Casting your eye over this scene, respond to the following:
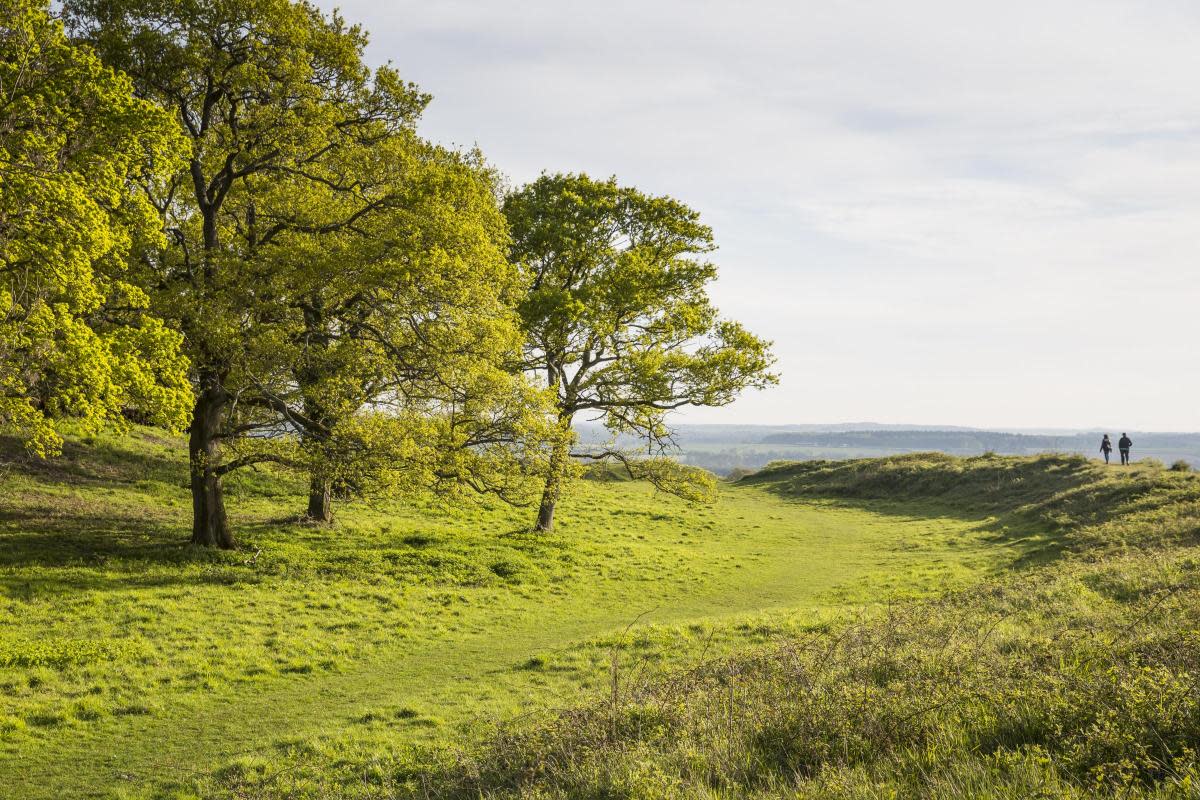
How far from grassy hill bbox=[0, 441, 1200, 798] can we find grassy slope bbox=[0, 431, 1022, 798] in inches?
4.0

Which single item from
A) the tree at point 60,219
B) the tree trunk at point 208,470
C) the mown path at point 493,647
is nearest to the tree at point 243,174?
the tree trunk at point 208,470

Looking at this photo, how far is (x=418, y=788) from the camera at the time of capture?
926 centimetres

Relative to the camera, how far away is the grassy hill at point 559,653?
7484 mm

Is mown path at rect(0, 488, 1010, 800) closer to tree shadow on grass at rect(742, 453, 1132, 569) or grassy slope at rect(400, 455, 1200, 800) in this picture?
tree shadow on grass at rect(742, 453, 1132, 569)

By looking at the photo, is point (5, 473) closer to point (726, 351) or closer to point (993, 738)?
point (726, 351)

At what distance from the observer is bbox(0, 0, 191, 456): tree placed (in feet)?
45.7

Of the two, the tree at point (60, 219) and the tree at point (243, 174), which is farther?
the tree at point (243, 174)

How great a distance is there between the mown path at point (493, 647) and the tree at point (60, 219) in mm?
6493

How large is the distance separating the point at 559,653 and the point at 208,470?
12.5 metres

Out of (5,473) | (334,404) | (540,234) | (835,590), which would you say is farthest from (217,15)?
(835,590)

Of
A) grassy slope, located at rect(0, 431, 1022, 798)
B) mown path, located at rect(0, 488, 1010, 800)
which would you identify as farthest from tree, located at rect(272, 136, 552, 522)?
mown path, located at rect(0, 488, 1010, 800)

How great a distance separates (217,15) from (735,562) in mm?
26490

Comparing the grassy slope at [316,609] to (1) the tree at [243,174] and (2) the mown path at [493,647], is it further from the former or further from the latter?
(1) the tree at [243,174]

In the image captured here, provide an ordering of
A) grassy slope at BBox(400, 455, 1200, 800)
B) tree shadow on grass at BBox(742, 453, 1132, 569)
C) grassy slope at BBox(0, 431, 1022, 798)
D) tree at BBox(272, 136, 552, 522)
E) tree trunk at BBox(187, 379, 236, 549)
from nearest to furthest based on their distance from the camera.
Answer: grassy slope at BBox(400, 455, 1200, 800), grassy slope at BBox(0, 431, 1022, 798), tree at BBox(272, 136, 552, 522), tree trunk at BBox(187, 379, 236, 549), tree shadow on grass at BBox(742, 453, 1132, 569)
